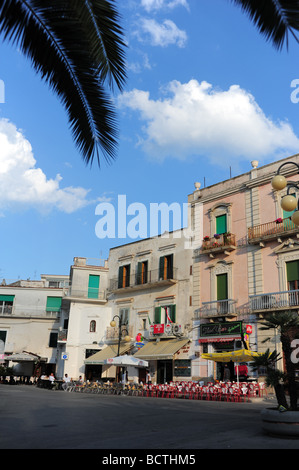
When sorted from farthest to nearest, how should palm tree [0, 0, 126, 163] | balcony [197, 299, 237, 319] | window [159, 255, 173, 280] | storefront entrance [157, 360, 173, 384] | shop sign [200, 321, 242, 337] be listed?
window [159, 255, 173, 280] → storefront entrance [157, 360, 173, 384] → balcony [197, 299, 237, 319] → shop sign [200, 321, 242, 337] → palm tree [0, 0, 126, 163]

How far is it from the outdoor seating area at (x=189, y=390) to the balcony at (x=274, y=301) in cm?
396

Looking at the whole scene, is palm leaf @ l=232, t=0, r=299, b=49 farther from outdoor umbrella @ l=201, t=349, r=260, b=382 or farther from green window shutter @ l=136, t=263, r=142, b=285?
green window shutter @ l=136, t=263, r=142, b=285

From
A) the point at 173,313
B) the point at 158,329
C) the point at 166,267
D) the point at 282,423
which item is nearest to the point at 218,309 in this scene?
the point at 173,313

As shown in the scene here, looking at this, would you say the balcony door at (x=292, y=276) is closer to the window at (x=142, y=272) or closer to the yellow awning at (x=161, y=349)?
the yellow awning at (x=161, y=349)


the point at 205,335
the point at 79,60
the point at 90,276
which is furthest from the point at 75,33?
the point at 90,276

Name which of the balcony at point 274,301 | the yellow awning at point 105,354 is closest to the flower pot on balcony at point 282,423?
the balcony at point 274,301

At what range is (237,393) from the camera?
19.1 m

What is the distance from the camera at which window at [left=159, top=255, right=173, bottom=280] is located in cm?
2990

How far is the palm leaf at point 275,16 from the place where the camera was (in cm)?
504

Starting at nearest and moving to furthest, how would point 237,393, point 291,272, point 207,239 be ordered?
point 237,393 → point 291,272 → point 207,239

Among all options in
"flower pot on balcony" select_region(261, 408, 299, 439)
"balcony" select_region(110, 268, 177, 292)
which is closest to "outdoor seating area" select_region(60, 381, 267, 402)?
"balcony" select_region(110, 268, 177, 292)

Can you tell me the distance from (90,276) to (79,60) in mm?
31403

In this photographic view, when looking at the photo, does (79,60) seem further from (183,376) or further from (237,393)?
(183,376)

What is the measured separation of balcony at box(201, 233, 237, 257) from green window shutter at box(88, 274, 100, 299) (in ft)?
40.2
